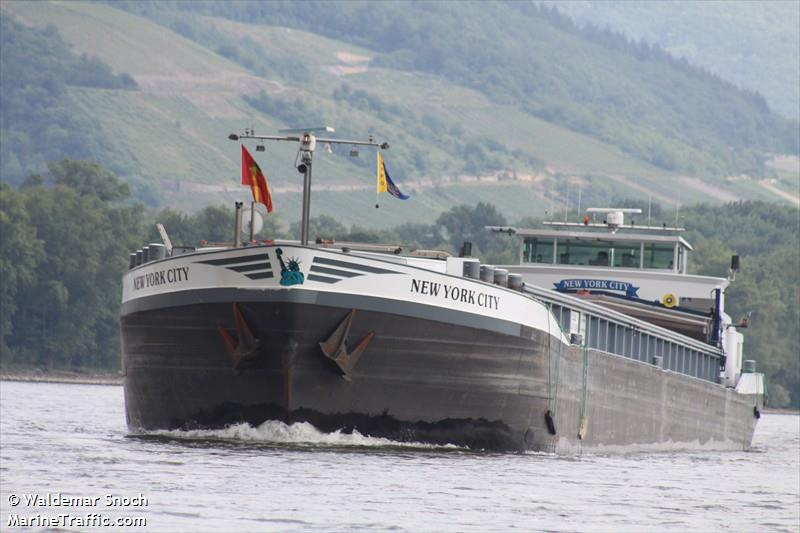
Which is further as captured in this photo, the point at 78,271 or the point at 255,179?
the point at 78,271

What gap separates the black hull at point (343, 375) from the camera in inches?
1286

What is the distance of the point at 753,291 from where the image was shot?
16025 cm

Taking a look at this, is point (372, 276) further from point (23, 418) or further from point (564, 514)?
point (23, 418)

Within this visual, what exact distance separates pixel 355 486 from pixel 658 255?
82.7 feet

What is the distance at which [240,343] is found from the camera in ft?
108

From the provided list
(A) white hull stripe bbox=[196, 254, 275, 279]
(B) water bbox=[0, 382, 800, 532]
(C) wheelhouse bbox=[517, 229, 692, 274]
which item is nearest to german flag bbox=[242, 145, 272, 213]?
(A) white hull stripe bbox=[196, 254, 275, 279]

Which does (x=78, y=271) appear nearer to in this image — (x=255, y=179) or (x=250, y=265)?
(x=255, y=179)

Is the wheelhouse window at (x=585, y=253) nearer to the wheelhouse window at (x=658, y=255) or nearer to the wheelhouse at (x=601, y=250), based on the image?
the wheelhouse at (x=601, y=250)

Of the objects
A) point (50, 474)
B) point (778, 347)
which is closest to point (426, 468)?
point (50, 474)

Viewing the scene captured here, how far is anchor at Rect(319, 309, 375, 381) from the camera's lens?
32.5 m

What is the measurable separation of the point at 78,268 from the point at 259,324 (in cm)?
9562

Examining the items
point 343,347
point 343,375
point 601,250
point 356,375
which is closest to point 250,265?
point 343,347

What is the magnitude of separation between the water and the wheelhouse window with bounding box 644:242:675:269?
11.8m

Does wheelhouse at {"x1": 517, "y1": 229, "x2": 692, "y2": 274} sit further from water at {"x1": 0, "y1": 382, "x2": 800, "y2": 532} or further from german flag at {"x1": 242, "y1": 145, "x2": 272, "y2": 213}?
german flag at {"x1": 242, "y1": 145, "x2": 272, "y2": 213}
